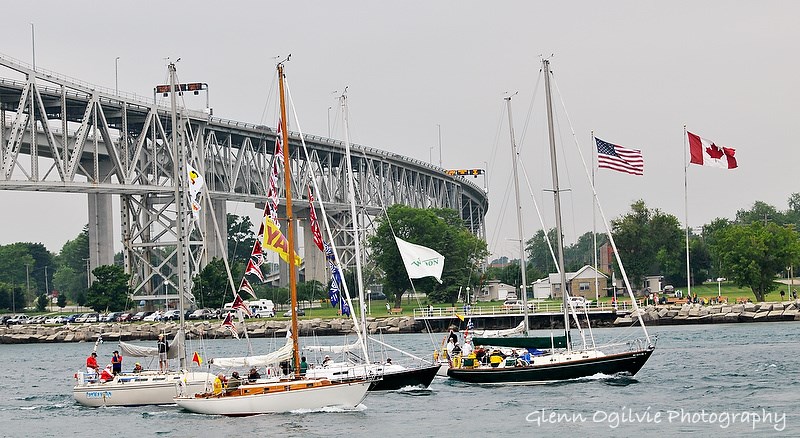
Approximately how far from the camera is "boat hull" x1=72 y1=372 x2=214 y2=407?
4712cm

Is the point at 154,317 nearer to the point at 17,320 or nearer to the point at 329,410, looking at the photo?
the point at 17,320

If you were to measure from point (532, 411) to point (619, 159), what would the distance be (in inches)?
717

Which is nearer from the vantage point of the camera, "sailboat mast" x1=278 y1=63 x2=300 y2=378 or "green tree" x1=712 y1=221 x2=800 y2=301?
"sailboat mast" x1=278 y1=63 x2=300 y2=378

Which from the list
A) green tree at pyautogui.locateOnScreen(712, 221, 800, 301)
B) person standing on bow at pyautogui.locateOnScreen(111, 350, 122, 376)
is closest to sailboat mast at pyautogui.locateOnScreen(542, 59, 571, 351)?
person standing on bow at pyautogui.locateOnScreen(111, 350, 122, 376)

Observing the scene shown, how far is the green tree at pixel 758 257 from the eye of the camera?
106000 mm

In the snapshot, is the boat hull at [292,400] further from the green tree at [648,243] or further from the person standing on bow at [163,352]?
the green tree at [648,243]

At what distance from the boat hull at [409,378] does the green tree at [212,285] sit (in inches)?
2798

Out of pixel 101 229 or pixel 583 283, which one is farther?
pixel 583 283

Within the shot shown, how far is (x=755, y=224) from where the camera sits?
114375 millimetres

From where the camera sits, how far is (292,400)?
1619 inches

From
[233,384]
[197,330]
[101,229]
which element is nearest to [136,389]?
[233,384]

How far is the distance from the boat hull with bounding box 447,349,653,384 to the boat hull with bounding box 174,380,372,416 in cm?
891

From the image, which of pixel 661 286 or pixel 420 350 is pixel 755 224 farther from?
pixel 420 350

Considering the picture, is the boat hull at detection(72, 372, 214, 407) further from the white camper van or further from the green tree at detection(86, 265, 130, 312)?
the white camper van
